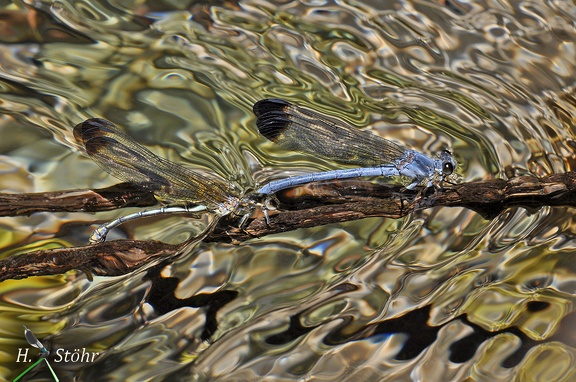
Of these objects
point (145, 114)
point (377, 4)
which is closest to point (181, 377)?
point (145, 114)

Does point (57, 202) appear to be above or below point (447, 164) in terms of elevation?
below

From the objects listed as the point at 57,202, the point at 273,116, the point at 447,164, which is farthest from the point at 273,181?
the point at 57,202

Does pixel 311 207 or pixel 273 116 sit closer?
pixel 311 207

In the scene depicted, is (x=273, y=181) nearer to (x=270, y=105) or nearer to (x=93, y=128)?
(x=270, y=105)

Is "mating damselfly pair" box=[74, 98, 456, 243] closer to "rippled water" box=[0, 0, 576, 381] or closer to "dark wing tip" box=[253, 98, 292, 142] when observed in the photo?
"dark wing tip" box=[253, 98, 292, 142]

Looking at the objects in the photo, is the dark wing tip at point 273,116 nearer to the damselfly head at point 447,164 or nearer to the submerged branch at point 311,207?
the submerged branch at point 311,207

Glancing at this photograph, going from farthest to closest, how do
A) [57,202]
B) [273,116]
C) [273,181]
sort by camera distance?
[273,116]
[273,181]
[57,202]

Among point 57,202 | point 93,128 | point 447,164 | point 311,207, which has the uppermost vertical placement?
point 447,164
